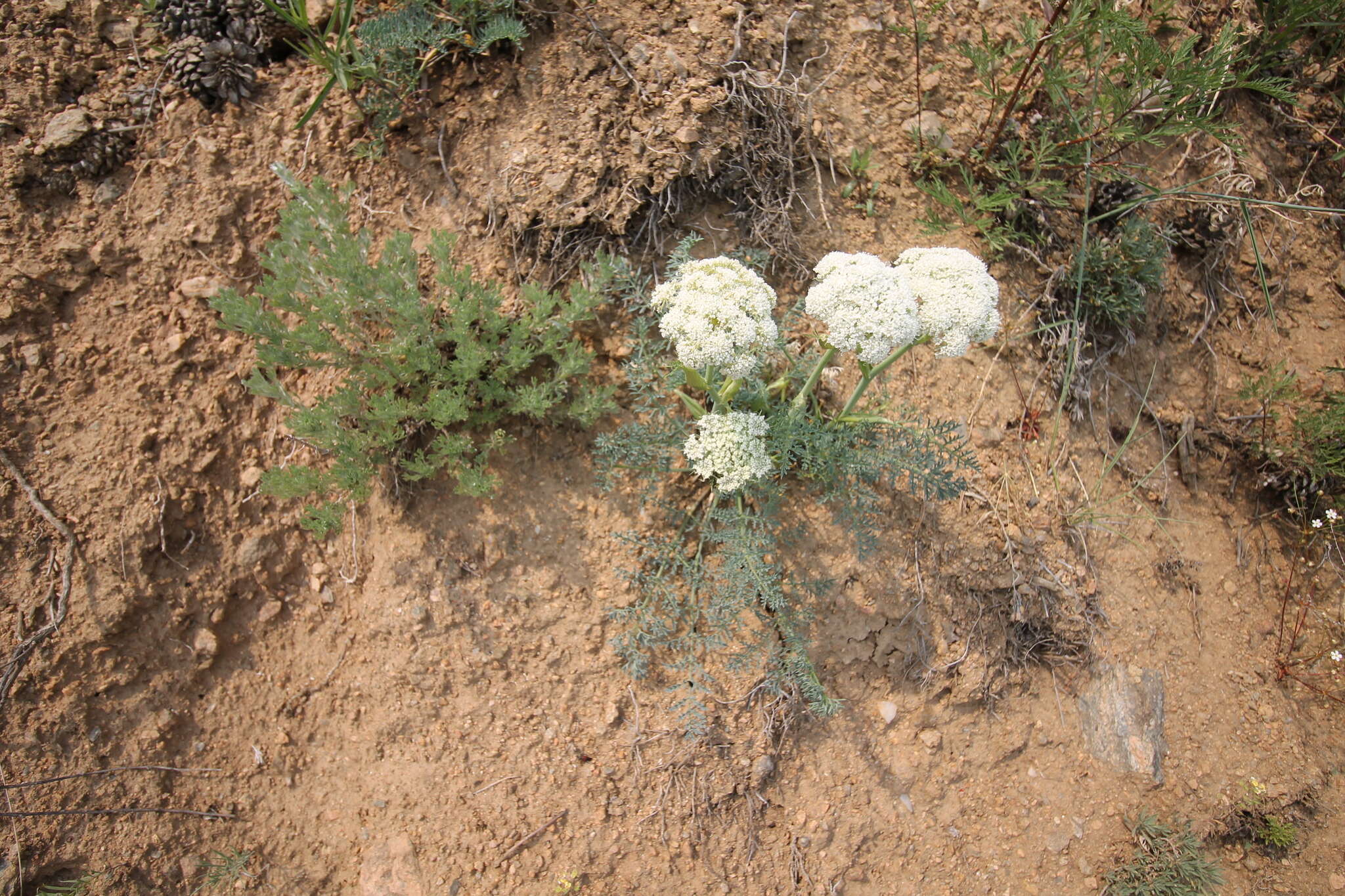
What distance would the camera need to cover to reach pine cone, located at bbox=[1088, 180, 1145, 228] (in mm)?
3971

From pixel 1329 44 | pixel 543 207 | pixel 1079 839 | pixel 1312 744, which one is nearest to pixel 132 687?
pixel 543 207

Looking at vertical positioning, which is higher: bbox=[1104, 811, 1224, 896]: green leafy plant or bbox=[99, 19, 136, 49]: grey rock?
bbox=[99, 19, 136, 49]: grey rock

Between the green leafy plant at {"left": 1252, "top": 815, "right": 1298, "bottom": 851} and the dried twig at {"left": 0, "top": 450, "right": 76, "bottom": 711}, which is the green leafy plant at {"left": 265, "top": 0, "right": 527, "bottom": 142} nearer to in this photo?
the dried twig at {"left": 0, "top": 450, "right": 76, "bottom": 711}

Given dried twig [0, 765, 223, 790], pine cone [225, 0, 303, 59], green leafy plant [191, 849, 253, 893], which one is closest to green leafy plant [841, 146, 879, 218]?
pine cone [225, 0, 303, 59]

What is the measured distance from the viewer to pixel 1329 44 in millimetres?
4371

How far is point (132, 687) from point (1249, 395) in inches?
249

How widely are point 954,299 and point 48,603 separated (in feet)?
13.5

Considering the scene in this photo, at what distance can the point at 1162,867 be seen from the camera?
3508mm

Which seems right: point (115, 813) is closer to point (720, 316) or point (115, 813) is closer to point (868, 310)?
point (720, 316)

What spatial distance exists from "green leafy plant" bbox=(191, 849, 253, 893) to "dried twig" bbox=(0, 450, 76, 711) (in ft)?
3.78

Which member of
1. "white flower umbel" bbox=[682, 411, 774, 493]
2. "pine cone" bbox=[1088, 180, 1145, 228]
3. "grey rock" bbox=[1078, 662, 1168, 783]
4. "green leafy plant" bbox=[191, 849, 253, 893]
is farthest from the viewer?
"pine cone" bbox=[1088, 180, 1145, 228]

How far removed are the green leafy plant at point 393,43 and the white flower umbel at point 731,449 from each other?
2162mm

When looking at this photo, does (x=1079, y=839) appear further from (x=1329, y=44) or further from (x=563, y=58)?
(x=1329, y=44)

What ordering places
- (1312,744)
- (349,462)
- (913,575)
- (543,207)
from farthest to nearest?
(1312,744)
(913,575)
(543,207)
(349,462)
